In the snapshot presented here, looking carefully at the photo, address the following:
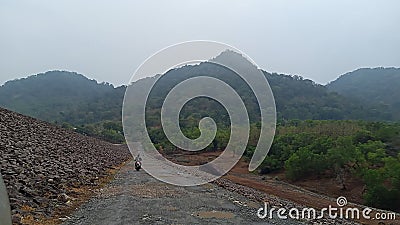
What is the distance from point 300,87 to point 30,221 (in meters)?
136

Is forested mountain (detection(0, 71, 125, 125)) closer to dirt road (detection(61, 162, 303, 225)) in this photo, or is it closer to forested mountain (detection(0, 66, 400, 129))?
forested mountain (detection(0, 66, 400, 129))

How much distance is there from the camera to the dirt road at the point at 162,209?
10516 millimetres

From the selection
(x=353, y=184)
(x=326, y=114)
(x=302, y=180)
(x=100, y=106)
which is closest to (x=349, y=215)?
(x=353, y=184)

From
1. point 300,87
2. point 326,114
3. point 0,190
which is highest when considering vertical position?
point 300,87

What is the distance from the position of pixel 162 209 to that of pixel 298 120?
78.9 m

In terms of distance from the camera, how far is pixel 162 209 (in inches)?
484

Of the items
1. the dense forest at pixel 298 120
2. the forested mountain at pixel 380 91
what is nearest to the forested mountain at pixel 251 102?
the forested mountain at pixel 380 91

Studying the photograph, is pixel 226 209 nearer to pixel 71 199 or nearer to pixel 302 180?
pixel 71 199

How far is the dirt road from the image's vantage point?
10.5 meters

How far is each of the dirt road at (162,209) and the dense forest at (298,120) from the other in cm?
440

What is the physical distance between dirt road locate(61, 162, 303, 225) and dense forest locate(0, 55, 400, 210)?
173 inches

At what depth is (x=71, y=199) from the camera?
12781 mm

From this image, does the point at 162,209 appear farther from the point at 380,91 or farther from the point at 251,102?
the point at 380,91

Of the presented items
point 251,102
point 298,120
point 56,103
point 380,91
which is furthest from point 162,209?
point 380,91
